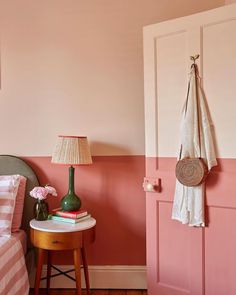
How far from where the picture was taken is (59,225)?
211 centimetres

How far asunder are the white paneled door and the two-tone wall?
1.11ft

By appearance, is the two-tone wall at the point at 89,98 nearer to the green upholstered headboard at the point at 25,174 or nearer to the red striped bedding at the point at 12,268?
the green upholstered headboard at the point at 25,174

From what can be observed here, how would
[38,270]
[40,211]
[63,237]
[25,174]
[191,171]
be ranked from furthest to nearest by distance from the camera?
[25,174]
[40,211]
[38,270]
[63,237]
[191,171]

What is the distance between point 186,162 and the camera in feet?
6.31

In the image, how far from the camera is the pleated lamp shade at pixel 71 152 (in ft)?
7.00

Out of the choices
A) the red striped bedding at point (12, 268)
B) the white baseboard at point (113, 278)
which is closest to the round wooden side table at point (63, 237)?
the red striped bedding at point (12, 268)

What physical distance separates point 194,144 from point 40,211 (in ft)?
4.17

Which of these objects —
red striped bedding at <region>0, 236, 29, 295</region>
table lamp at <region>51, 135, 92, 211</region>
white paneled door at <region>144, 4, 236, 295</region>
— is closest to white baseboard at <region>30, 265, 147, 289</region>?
white paneled door at <region>144, 4, 236, 295</region>

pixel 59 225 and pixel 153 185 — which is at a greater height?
pixel 153 185

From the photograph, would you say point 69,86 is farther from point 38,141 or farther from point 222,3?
point 222,3

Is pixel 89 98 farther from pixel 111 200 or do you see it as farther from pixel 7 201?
pixel 7 201

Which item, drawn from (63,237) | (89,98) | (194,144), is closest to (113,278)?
(63,237)

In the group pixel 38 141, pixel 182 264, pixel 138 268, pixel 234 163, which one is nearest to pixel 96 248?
pixel 138 268

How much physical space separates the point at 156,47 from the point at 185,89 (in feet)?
1.29
